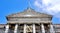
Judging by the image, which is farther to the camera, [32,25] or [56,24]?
[56,24]

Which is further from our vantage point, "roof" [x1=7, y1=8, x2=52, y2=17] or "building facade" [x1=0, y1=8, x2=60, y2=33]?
"roof" [x1=7, y1=8, x2=52, y2=17]

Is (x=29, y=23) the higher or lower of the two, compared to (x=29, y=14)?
lower

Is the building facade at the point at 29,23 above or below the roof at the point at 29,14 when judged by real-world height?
below

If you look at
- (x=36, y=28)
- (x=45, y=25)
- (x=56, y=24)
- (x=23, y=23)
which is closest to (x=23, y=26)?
(x=23, y=23)

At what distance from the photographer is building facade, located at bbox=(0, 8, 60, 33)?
31.1 m

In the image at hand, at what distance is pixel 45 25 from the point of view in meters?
32.2

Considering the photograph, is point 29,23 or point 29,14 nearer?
point 29,23

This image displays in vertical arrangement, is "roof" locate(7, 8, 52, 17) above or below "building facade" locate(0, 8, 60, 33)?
above

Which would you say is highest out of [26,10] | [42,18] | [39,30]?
[26,10]

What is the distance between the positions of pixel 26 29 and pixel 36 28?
286 cm

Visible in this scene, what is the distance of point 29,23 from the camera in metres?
31.5

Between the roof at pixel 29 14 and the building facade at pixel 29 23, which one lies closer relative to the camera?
the building facade at pixel 29 23

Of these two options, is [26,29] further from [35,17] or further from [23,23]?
[35,17]

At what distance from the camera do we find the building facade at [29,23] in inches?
1225
